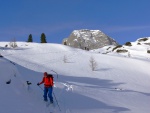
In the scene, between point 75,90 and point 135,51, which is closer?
point 75,90

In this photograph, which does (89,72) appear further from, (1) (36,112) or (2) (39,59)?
(1) (36,112)

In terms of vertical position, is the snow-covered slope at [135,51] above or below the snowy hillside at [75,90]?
above

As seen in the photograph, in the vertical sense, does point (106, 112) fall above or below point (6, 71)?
below

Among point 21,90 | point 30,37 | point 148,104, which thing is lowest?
point 148,104

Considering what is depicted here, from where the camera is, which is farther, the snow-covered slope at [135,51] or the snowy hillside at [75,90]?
Answer: the snow-covered slope at [135,51]

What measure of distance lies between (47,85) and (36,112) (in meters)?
2.51

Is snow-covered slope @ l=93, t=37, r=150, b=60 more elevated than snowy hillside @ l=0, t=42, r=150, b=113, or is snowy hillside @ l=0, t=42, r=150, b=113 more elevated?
snow-covered slope @ l=93, t=37, r=150, b=60

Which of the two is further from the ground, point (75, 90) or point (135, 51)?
point (135, 51)

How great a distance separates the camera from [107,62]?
150 ft

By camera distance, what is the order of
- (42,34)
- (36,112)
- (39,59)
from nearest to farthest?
(36,112), (39,59), (42,34)

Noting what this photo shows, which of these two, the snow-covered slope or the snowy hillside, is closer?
the snowy hillside

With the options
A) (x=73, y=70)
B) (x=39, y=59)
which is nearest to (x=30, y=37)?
(x=39, y=59)

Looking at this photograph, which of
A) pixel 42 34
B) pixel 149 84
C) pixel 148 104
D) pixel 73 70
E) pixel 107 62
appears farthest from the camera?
pixel 42 34

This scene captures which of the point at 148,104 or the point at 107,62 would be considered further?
the point at 107,62
